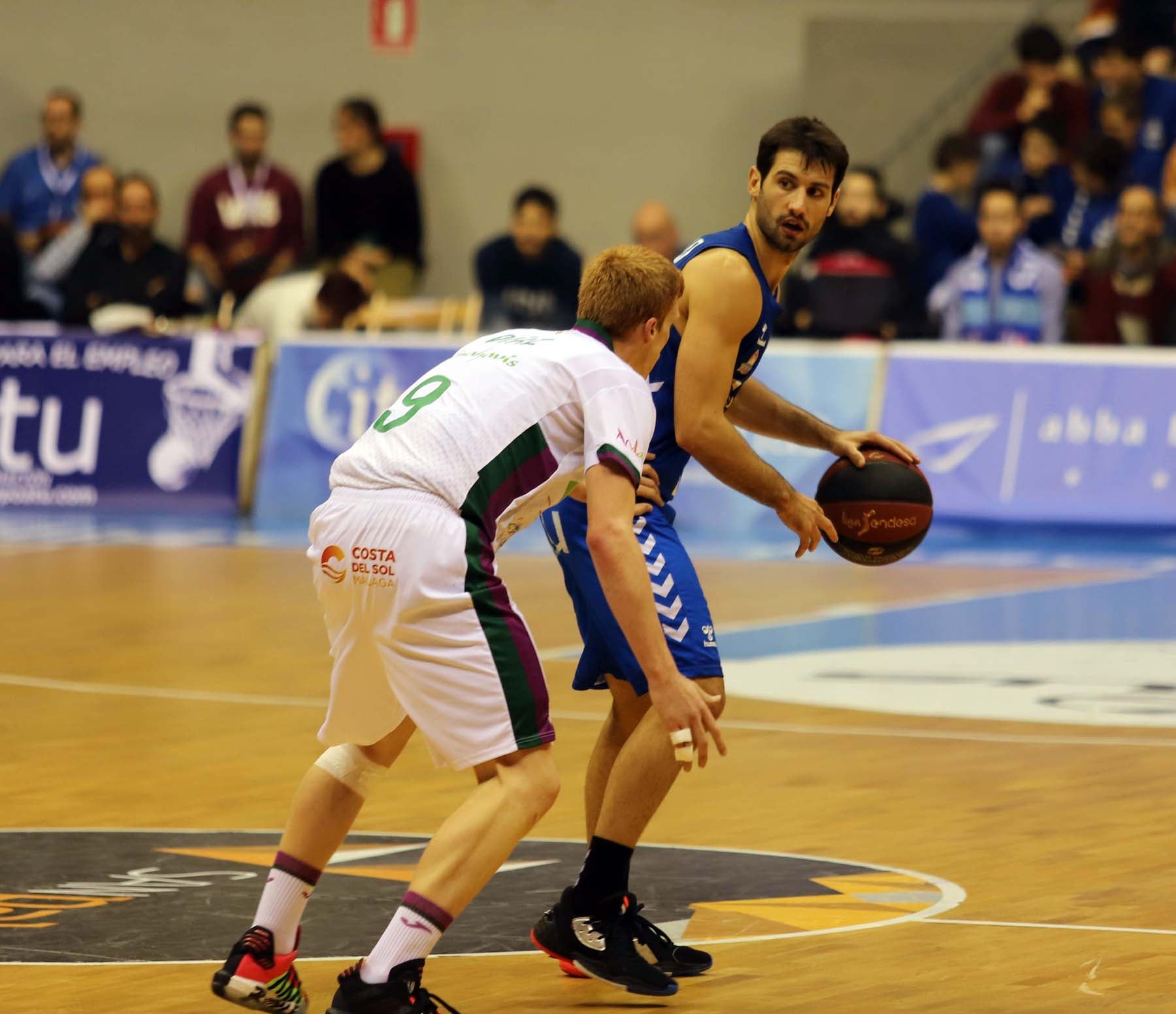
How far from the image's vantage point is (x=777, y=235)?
630 centimetres

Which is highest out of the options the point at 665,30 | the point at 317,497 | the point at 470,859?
the point at 665,30

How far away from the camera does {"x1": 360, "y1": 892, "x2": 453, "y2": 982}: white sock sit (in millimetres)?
5012

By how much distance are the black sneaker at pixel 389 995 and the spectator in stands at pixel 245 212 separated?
15.2m

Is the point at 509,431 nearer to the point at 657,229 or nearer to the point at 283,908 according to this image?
the point at 283,908

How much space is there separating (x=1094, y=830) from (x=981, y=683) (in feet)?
9.91

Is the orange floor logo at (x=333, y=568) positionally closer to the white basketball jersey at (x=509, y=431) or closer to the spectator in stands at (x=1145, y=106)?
the white basketball jersey at (x=509, y=431)

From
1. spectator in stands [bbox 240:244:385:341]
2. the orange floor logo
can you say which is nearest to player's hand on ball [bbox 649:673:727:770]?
the orange floor logo

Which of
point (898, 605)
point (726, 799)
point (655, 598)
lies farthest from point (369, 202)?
point (655, 598)

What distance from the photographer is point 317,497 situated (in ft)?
56.8

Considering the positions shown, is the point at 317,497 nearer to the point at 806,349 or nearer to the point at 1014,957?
the point at 806,349

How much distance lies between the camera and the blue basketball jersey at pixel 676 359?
20.6 ft

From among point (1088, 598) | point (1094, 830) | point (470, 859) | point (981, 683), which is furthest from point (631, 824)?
point (1088, 598)

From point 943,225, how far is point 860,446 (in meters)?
11.5

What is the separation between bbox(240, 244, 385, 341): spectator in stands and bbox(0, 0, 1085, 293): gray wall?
2.89 meters
